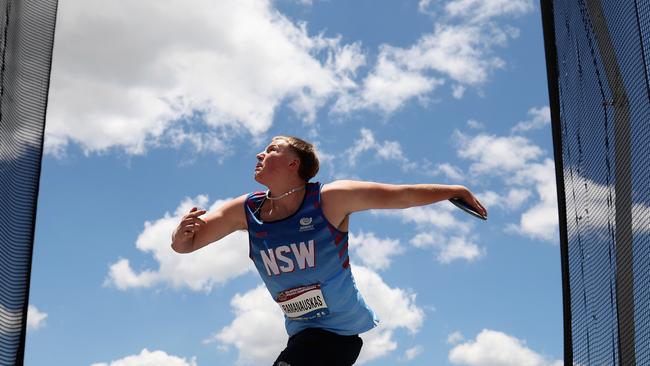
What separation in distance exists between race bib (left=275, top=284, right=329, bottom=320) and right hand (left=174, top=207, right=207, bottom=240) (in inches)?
27.5

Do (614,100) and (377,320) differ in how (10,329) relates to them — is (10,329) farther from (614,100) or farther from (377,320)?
(614,100)

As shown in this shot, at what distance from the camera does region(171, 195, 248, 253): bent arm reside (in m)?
4.61

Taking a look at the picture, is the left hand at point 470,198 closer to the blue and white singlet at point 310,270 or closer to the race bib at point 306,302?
the blue and white singlet at point 310,270

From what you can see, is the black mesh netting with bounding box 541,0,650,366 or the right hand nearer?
the black mesh netting with bounding box 541,0,650,366

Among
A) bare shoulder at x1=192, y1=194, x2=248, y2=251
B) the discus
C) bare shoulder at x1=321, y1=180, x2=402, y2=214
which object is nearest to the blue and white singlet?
bare shoulder at x1=321, y1=180, x2=402, y2=214

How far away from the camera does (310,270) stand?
13.9 feet

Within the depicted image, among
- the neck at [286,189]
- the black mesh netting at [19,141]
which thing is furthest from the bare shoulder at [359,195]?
the black mesh netting at [19,141]

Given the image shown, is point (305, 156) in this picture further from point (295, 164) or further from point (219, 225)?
point (219, 225)

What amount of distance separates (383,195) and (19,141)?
1954 millimetres

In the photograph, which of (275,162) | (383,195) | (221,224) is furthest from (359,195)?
(221,224)

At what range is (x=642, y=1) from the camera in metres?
3.26

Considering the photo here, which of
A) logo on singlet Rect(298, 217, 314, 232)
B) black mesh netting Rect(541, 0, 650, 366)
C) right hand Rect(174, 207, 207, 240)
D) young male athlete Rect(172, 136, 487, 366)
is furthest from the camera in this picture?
right hand Rect(174, 207, 207, 240)

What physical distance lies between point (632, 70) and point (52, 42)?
2888 millimetres

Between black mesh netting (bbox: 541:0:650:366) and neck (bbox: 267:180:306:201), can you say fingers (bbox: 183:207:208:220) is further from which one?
black mesh netting (bbox: 541:0:650:366)
